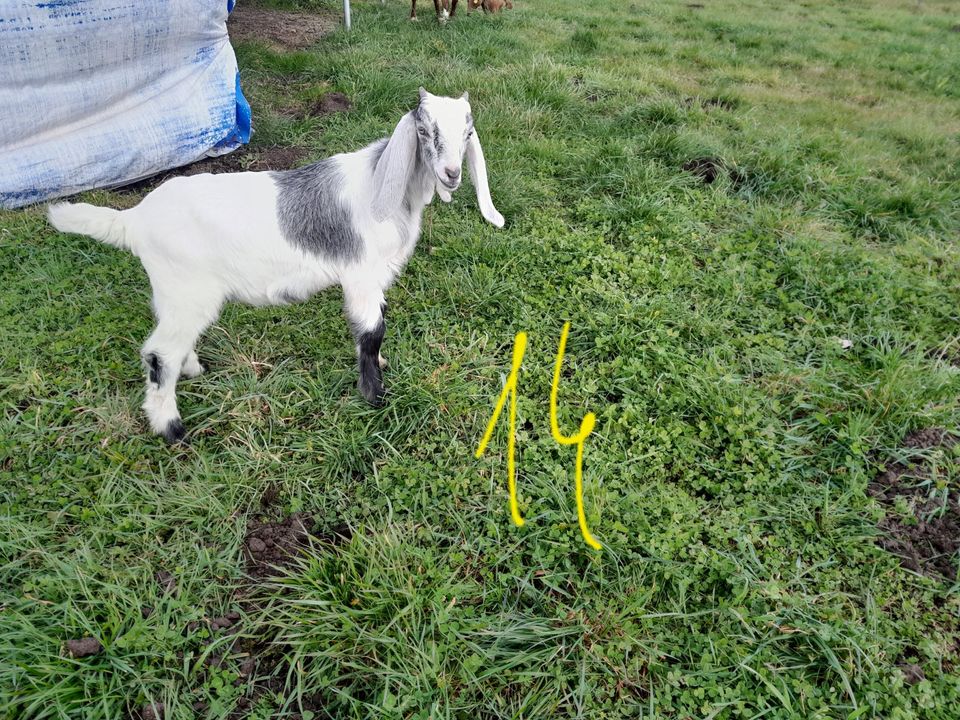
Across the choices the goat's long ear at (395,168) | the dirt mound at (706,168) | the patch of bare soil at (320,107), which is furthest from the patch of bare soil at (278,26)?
the goat's long ear at (395,168)

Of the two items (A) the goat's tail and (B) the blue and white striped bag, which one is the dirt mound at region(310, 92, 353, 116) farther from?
(A) the goat's tail

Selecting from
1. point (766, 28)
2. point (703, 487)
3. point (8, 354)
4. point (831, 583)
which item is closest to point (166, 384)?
point (8, 354)

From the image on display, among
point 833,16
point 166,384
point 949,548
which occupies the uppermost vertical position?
point 833,16

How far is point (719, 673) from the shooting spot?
1793 mm

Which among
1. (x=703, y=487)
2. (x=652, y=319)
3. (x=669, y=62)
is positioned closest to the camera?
(x=703, y=487)

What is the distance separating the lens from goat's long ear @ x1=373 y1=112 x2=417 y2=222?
7.64 ft

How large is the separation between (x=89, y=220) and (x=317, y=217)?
A: 92cm

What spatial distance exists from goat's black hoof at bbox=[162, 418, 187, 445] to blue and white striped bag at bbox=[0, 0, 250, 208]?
242cm

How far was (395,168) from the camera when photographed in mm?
2330

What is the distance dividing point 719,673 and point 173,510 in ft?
6.55

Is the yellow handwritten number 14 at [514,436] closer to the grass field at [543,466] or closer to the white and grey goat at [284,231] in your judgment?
the grass field at [543,466]

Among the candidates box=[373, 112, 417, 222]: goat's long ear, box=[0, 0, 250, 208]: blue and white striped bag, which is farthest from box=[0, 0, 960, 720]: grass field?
box=[373, 112, 417, 222]: goat's long ear

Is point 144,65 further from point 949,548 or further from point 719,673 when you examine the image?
point 949,548

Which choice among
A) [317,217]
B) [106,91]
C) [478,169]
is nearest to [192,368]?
[317,217]
